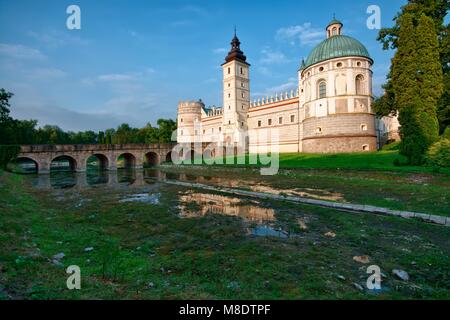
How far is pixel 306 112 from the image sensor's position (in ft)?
132

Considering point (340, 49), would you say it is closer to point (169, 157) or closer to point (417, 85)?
point (417, 85)

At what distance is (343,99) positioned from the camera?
115ft

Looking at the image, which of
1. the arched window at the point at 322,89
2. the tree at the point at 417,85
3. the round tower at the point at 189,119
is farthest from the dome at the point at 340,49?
the round tower at the point at 189,119

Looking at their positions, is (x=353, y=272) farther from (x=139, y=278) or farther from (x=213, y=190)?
(x=213, y=190)

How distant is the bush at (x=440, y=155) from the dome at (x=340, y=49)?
2405 cm

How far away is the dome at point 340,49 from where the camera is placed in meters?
35.1

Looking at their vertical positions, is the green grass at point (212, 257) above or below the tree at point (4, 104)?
below

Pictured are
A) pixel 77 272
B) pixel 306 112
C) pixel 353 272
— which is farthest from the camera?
pixel 306 112

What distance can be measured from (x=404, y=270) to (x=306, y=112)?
125 ft

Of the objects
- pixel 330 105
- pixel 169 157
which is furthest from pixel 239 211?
pixel 169 157

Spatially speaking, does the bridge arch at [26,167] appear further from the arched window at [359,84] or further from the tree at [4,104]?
the arched window at [359,84]

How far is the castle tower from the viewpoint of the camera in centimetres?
5350

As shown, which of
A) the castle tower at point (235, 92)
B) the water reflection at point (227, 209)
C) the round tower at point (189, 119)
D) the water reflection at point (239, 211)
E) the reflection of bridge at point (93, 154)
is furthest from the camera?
the round tower at point (189, 119)

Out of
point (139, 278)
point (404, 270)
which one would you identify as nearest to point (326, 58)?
point (404, 270)
